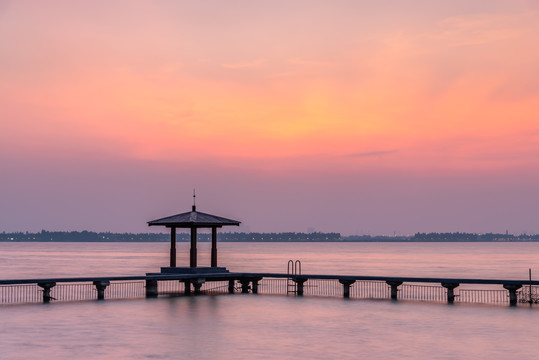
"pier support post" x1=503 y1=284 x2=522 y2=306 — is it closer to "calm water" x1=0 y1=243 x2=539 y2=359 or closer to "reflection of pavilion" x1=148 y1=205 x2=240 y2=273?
"calm water" x1=0 y1=243 x2=539 y2=359

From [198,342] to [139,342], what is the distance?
2.09 m

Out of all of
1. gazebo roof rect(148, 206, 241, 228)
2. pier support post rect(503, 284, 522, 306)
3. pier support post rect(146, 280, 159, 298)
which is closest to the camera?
pier support post rect(503, 284, 522, 306)

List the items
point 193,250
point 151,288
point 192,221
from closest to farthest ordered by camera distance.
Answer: point 151,288, point 192,221, point 193,250

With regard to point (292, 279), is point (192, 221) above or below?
above

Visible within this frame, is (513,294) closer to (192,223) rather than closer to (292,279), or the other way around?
(292,279)

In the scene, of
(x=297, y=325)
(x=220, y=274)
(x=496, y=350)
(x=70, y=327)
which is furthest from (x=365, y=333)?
(x=220, y=274)

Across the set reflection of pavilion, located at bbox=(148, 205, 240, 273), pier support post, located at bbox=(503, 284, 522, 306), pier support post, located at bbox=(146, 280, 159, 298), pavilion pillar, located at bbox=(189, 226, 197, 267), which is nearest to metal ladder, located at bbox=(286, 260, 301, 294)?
reflection of pavilion, located at bbox=(148, 205, 240, 273)

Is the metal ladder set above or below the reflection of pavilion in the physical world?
below

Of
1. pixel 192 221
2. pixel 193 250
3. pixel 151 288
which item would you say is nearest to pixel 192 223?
pixel 192 221

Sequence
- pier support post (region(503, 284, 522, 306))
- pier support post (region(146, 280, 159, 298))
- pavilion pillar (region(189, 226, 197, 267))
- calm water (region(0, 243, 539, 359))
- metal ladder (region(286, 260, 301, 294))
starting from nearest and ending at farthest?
calm water (region(0, 243, 539, 359)) < pier support post (region(503, 284, 522, 306)) < pier support post (region(146, 280, 159, 298)) < metal ladder (region(286, 260, 301, 294)) < pavilion pillar (region(189, 226, 197, 267))

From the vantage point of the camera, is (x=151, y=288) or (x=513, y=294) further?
(x=151, y=288)

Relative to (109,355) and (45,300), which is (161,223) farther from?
(109,355)

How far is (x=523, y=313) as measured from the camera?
3762 centimetres

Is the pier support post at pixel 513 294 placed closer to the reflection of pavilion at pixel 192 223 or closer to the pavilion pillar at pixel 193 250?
the reflection of pavilion at pixel 192 223
